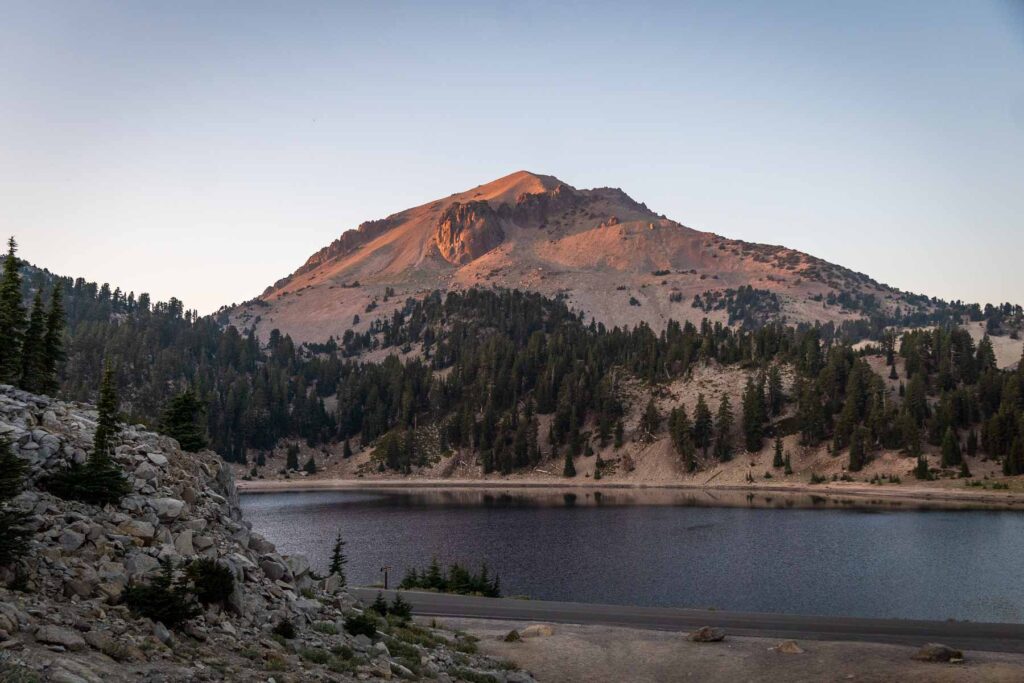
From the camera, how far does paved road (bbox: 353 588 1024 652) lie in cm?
3803

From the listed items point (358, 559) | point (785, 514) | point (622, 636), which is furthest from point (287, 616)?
point (785, 514)

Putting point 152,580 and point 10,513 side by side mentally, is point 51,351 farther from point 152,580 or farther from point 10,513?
point 152,580

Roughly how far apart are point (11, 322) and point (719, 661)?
140 ft

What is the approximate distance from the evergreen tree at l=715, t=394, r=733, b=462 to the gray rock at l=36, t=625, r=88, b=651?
6757 inches

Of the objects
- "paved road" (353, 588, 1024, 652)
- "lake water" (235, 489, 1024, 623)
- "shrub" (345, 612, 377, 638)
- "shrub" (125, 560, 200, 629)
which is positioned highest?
"shrub" (125, 560, 200, 629)

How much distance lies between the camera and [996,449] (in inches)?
5694

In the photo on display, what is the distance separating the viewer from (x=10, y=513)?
19.2 meters

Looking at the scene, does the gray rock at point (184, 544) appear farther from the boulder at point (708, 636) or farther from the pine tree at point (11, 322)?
the boulder at point (708, 636)

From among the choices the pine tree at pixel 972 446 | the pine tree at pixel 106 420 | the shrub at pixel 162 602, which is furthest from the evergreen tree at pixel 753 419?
the shrub at pixel 162 602

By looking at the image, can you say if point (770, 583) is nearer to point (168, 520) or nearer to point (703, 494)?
point (168, 520)

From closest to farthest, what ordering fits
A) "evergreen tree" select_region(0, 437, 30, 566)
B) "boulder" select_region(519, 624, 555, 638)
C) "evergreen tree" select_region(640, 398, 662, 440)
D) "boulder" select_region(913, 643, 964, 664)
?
"evergreen tree" select_region(0, 437, 30, 566)
"boulder" select_region(913, 643, 964, 664)
"boulder" select_region(519, 624, 555, 638)
"evergreen tree" select_region(640, 398, 662, 440)

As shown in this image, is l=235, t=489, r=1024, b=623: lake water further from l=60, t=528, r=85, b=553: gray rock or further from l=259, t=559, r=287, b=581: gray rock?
l=60, t=528, r=85, b=553: gray rock

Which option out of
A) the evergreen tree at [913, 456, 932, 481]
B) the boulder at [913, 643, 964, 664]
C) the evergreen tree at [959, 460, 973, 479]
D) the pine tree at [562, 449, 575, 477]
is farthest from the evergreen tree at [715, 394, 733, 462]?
the boulder at [913, 643, 964, 664]

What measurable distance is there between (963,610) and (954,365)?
149 metres
